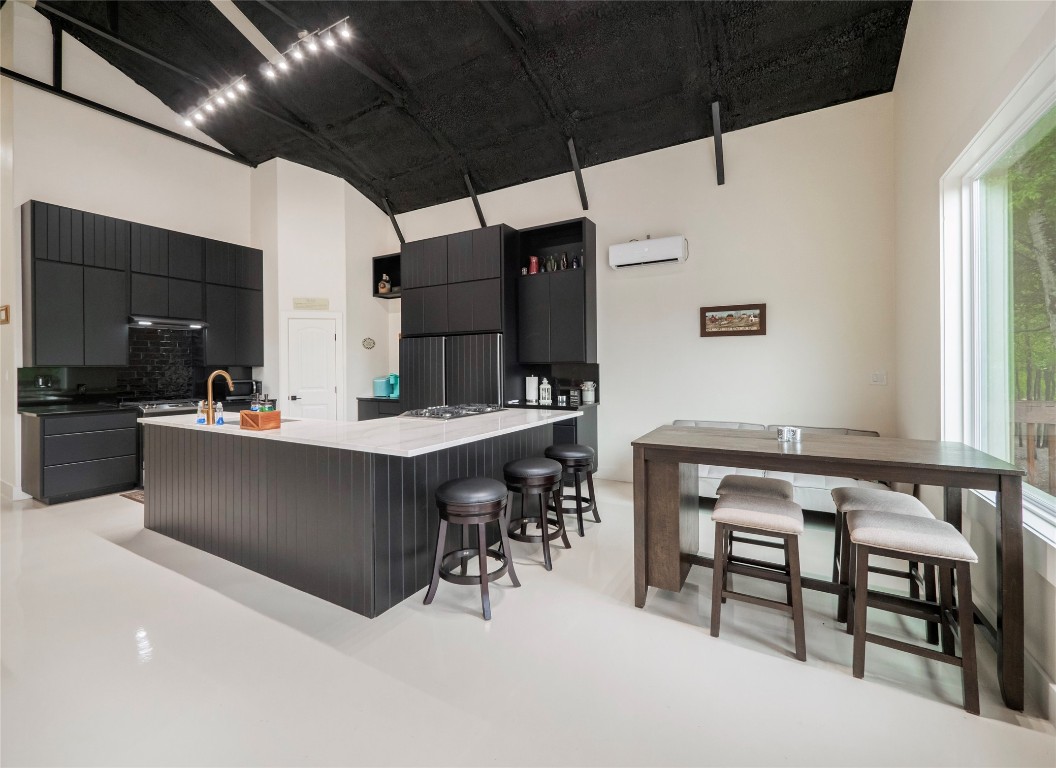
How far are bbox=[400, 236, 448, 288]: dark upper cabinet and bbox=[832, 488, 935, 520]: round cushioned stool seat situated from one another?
426 centimetres

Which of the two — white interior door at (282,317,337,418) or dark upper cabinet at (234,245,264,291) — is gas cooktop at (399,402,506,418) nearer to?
white interior door at (282,317,337,418)

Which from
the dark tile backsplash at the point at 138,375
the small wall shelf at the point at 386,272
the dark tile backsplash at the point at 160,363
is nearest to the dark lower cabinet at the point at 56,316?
the dark tile backsplash at the point at 138,375

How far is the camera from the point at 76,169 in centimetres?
456

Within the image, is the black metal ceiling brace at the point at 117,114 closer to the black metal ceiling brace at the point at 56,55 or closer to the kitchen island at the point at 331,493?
the black metal ceiling brace at the point at 56,55

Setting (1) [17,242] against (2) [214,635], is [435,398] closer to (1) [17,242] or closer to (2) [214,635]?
(2) [214,635]

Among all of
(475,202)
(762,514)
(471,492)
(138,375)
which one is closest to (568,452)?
(471,492)

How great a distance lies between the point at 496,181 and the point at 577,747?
17.6ft

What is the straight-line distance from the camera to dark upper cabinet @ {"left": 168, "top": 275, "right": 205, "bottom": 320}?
197 inches

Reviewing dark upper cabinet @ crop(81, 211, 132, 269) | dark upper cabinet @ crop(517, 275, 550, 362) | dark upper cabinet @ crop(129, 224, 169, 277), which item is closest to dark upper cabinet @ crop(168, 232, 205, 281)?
dark upper cabinet @ crop(129, 224, 169, 277)

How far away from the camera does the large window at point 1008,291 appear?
5.88ft

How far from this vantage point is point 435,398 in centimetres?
514

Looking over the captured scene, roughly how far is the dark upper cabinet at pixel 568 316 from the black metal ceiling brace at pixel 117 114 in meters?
4.59

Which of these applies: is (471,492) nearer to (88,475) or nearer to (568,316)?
(568,316)

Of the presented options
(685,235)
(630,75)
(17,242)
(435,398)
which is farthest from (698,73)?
(17,242)
